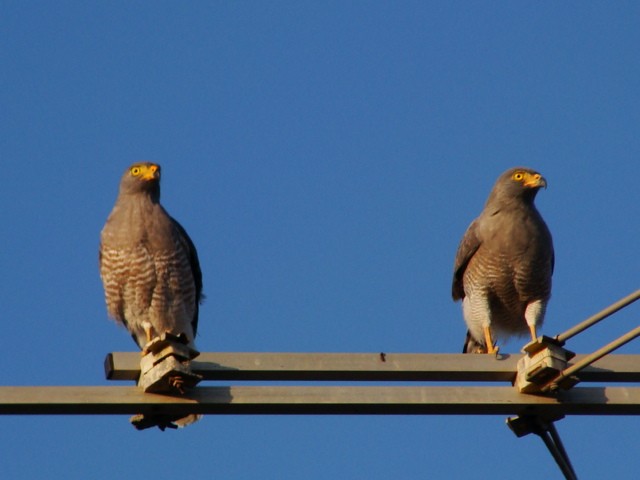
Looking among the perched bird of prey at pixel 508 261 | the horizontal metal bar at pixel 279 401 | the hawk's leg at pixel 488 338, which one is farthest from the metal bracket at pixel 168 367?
the perched bird of prey at pixel 508 261

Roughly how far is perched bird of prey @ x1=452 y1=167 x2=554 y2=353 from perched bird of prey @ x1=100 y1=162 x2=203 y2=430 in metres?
2.57

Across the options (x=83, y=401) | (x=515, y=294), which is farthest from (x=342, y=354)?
(x=515, y=294)

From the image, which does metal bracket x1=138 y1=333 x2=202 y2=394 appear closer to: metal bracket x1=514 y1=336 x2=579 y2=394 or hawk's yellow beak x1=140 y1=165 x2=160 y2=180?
metal bracket x1=514 y1=336 x2=579 y2=394

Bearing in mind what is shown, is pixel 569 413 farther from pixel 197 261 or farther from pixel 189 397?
pixel 197 261

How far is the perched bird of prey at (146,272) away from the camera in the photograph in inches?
412

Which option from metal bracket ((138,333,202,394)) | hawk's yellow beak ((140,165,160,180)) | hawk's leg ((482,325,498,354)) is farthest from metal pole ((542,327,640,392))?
hawk's yellow beak ((140,165,160,180))

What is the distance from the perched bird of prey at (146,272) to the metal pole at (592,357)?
4714mm

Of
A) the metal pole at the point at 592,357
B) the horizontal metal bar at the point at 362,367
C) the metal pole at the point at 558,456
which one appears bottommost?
the metal pole at the point at 558,456

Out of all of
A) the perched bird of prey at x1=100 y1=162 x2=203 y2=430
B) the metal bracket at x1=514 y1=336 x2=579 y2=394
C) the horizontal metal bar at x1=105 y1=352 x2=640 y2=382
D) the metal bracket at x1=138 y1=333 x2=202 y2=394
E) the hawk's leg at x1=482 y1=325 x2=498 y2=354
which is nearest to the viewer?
the metal bracket at x1=138 y1=333 x2=202 y2=394

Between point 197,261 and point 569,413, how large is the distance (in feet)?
16.8

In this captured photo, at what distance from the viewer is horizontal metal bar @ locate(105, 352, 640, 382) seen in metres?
6.41

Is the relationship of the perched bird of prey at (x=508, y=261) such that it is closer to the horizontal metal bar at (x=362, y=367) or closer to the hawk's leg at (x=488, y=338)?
the hawk's leg at (x=488, y=338)

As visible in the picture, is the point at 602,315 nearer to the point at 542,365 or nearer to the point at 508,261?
the point at 542,365

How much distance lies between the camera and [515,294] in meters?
11.3
